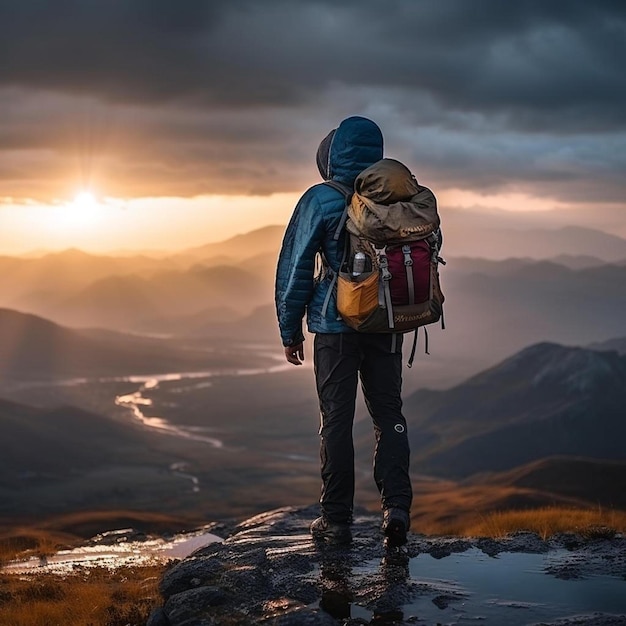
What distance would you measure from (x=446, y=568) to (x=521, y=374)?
17826 cm

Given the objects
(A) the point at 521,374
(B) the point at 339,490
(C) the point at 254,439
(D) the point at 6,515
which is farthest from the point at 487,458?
(B) the point at 339,490

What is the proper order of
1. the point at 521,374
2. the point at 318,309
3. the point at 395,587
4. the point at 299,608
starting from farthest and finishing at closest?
1. the point at 521,374
2. the point at 318,309
3. the point at 395,587
4. the point at 299,608

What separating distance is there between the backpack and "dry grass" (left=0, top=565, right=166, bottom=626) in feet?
10.7

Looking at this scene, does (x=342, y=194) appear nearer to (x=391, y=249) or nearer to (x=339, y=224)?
(x=339, y=224)

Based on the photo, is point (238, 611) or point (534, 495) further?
point (534, 495)

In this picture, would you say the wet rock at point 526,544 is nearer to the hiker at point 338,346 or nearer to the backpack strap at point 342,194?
the hiker at point 338,346

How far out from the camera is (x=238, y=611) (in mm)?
6512

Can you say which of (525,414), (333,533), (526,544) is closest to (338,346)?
(333,533)

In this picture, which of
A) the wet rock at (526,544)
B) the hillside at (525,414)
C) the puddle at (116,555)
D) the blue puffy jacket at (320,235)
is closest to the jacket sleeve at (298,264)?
the blue puffy jacket at (320,235)

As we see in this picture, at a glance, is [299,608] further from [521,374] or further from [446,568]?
[521,374]

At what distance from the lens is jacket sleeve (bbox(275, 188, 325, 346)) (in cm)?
756

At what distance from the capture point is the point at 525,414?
16025 centimetres

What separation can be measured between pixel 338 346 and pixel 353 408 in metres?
0.65

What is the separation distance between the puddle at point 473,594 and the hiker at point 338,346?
754 mm
